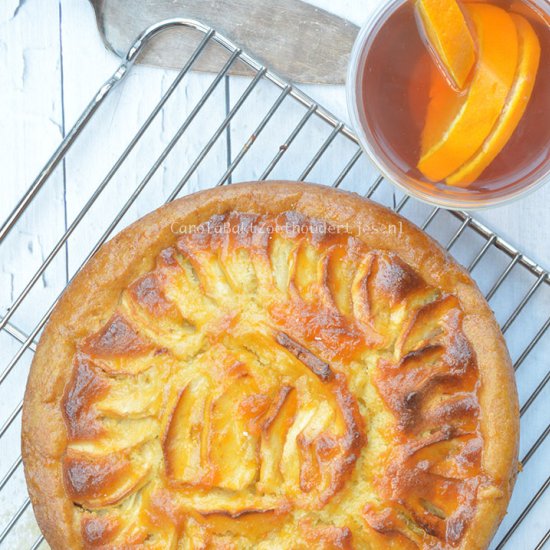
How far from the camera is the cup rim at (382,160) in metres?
2.54

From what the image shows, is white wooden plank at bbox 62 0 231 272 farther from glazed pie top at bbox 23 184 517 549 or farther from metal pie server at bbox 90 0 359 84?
glazed pie top at bbox 23 184 517 549

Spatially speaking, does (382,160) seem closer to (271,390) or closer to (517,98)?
(517,98)

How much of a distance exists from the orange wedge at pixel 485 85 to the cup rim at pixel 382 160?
6.9 inches

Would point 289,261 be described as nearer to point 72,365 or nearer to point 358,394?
point 358,394

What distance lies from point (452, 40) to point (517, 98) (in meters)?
0.24

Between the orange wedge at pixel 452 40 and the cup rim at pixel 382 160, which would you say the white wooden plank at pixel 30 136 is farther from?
the orange wedge at pixel 452 40

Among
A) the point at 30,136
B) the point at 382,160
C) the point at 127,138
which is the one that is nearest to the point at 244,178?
the point at 127,138

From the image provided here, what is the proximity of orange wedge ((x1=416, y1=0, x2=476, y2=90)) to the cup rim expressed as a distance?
6.0 inches

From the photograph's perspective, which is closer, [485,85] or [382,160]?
[485,85]

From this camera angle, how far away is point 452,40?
239 centimetres

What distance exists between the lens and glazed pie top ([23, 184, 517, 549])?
2.46 m

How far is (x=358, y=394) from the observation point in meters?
2.51

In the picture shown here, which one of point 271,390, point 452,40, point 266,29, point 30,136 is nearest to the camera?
point 452,40

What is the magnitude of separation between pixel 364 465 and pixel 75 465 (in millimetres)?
829
